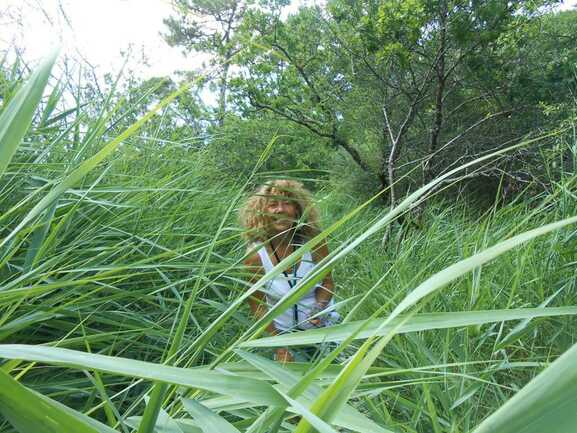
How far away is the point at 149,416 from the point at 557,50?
25.1 feet

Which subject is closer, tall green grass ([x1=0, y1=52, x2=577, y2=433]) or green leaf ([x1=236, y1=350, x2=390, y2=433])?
tall green grass ([x1=0, y1=52, x2=577, y2=433])

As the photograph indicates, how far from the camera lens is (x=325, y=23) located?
18.8ft

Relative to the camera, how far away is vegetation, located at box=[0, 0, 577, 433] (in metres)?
0.39

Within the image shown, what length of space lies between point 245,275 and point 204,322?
250mm

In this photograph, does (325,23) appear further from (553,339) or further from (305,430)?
(305,430)

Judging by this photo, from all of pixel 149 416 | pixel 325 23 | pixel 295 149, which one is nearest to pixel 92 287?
pixel 149 416

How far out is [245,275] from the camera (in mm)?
1229

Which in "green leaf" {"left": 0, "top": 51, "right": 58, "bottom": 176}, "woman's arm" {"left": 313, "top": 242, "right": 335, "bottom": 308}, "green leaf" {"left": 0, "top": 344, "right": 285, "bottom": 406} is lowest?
"woman's arm" {"left": 313, "top": 242, "right": 335, "bottom": 308}

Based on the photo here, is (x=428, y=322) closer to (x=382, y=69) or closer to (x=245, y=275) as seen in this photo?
(x=245, y=275)

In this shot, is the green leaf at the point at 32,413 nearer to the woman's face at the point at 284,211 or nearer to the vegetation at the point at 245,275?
the vegetation at the point at 245,275

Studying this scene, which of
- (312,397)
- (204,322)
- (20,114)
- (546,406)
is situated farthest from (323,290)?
(546,406)

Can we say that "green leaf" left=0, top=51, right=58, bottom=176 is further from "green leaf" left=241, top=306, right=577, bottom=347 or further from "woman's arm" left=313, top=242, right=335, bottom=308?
"woman's arm" left=313, top=242, right=335, bottom=308

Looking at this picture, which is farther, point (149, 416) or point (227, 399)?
point (227, 399)

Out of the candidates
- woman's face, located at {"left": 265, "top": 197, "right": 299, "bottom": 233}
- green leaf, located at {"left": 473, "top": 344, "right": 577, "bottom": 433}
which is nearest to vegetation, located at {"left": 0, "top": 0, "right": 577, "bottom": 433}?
green leaf, located at {"left": 473, "top": 344, "right": 577, "bottom": 433}
